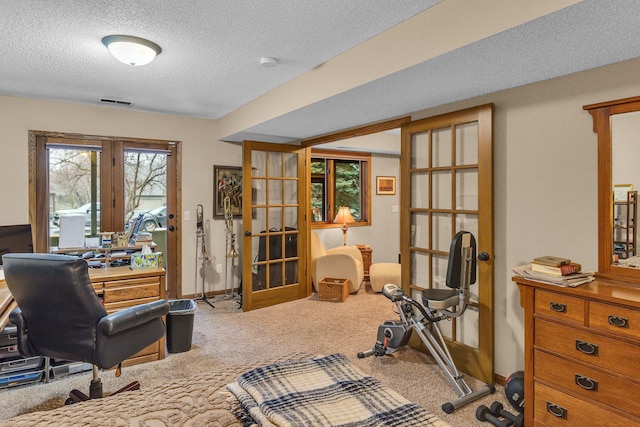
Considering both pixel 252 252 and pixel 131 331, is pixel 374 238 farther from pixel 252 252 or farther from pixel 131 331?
pixel 131 331

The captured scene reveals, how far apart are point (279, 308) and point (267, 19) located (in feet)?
11.1

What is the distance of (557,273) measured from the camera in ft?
6.59

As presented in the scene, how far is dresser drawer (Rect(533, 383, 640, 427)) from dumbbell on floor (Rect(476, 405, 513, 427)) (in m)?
0.18

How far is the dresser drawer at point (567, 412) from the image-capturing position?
70.2 inches

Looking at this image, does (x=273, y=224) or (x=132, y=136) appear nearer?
(x=132, y=136)

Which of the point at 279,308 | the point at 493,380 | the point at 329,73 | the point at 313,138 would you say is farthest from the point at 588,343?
the point at 313,138

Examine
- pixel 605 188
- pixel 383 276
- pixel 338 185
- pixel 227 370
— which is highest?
pixel 338 185

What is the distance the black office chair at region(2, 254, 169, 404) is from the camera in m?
2.08

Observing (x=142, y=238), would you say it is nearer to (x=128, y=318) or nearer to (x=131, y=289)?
(x=131, y=289)

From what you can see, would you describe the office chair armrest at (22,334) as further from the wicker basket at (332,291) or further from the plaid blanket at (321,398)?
the wicker basket at (332,291)

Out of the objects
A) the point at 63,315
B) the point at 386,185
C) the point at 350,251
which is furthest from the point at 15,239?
the point at 386,185

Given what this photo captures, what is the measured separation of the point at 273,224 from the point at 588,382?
3689mm

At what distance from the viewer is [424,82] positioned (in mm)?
2482

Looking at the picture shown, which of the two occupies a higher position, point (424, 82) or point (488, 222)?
point (424, 82)
